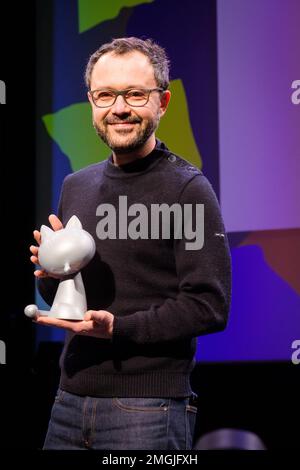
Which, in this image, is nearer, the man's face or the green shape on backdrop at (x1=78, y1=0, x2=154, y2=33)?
the man's face

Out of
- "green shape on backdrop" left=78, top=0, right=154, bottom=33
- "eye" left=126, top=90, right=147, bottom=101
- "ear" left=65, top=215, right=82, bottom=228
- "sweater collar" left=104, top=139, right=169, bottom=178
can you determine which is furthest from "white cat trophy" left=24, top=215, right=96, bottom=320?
"green shape on backdrop" left=78, top=0, right=154, bottom=33

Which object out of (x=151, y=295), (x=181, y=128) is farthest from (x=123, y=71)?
(x=181, y=128)

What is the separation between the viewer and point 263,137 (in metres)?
2.39

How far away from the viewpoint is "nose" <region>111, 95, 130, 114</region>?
1305mm

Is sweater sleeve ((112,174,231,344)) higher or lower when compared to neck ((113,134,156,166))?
lower

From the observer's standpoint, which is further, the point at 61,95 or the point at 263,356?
the point at 61,95

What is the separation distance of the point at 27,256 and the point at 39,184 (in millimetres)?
310

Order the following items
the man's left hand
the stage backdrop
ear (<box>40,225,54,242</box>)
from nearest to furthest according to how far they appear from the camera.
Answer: the man's left hand → ear (<box>40,225,54,242</box>) → the stage backdrop

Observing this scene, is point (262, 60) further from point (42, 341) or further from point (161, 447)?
point (161, 447)

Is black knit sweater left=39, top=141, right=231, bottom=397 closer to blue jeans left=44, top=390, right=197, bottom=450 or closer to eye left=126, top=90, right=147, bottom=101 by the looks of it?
blue jeans left=44, top=390, right=197, bottom=450

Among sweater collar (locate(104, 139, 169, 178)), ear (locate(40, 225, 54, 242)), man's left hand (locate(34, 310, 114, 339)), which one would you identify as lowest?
man's left hand (locate(34, 310, 114, 339))

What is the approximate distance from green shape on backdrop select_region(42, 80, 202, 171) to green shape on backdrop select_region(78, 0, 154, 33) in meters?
0.31
